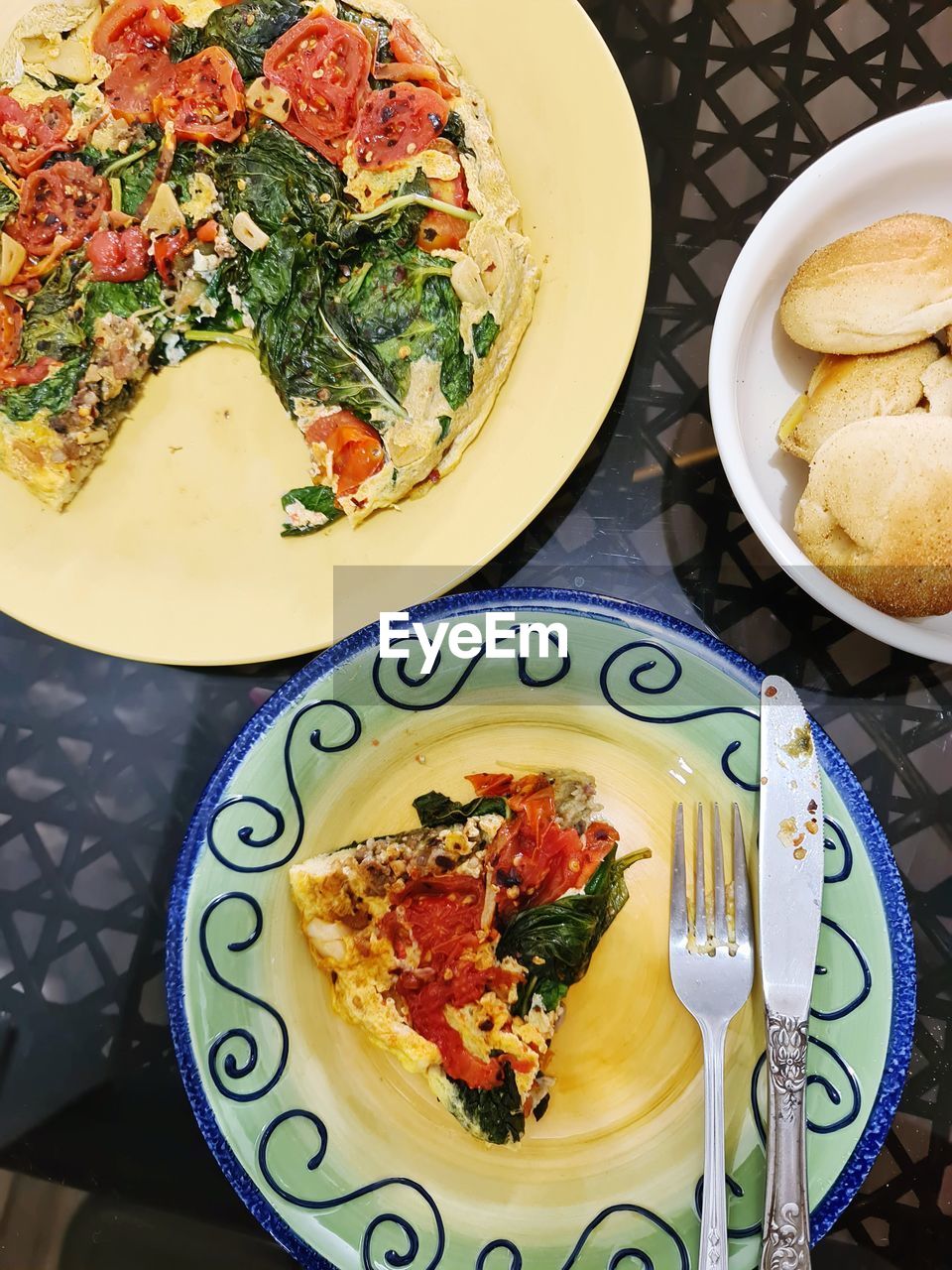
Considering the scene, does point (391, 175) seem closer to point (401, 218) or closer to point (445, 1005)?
point (401, 218)

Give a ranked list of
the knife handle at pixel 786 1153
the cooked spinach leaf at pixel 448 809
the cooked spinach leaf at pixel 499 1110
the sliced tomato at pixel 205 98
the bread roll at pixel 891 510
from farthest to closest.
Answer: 1. the sliced tomato at pixel 205 98
2. the cooked spinach leaf at pixel 448 809
3. the cooked spinach leaf at pixel 499 1110
4. the knife handle at pixel 786 1153
5. the bread roll at pixel 891 510

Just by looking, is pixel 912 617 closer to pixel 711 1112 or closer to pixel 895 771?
pixel 895 771

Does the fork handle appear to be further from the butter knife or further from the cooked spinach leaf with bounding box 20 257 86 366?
the cooked spinach leaf with bounding box 20 257 86 366

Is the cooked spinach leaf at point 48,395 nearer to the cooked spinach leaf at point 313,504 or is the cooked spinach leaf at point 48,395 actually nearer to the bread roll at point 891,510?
the cooked spinach leaf at point 313,504

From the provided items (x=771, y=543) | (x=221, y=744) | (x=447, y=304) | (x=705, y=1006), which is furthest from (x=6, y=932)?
(x=771, y=543)

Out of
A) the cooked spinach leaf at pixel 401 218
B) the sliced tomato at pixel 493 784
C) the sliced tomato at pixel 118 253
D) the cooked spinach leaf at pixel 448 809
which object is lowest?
the cooked spinach leaf at pixel 448 809

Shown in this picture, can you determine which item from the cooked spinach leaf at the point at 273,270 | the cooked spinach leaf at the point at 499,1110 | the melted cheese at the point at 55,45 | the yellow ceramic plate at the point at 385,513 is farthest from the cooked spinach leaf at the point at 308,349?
the cooked spinach leaf at the point at 499,1110

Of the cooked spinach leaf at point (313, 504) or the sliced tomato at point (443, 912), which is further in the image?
the cooked spinach leaf at point (313, 504)
